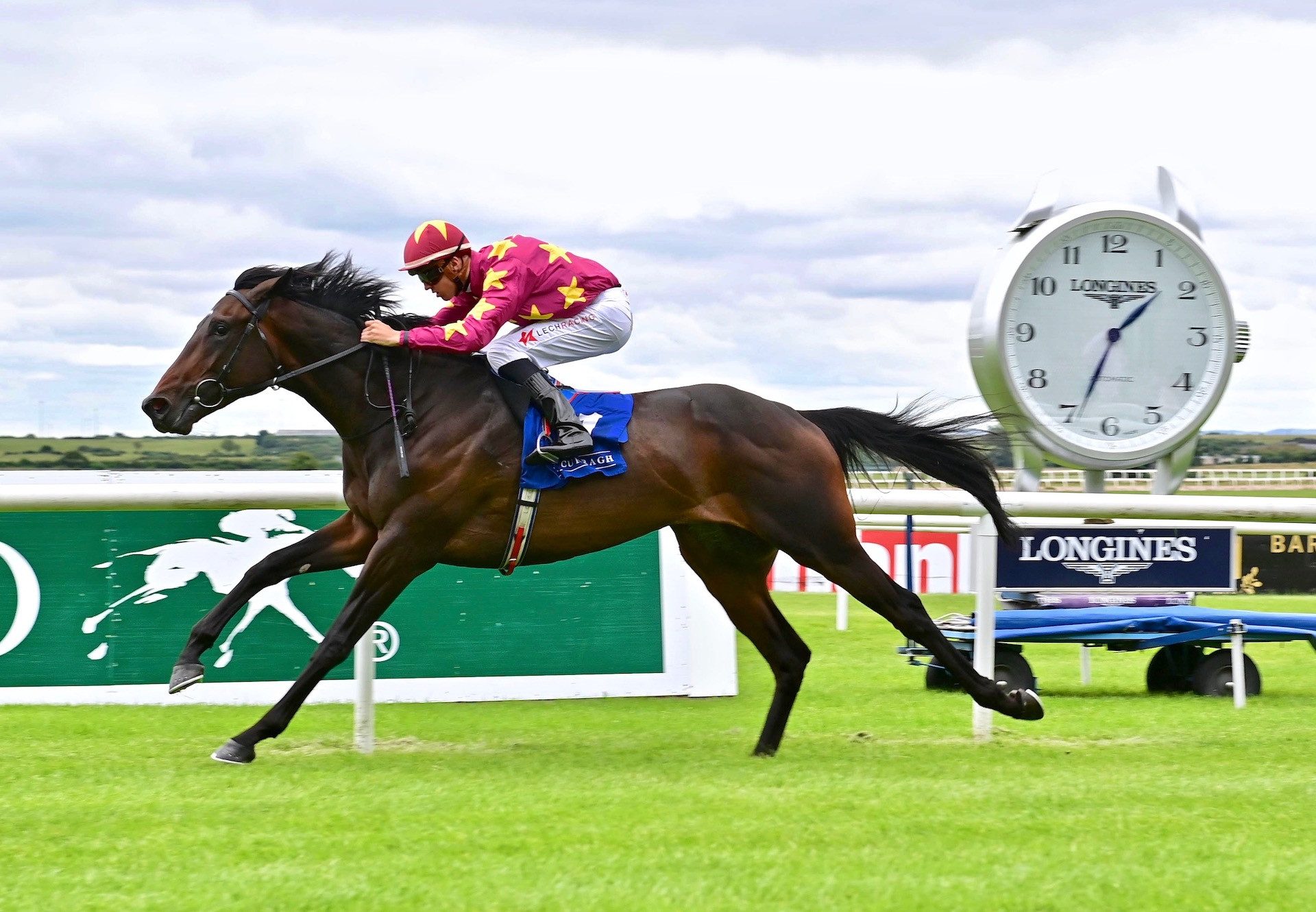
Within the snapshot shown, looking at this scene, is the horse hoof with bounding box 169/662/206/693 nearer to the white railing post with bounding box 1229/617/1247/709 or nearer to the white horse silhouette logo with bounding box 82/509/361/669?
the white horse silhouette logo with bounding box 82/509/361/669

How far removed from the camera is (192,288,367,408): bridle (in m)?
5.45

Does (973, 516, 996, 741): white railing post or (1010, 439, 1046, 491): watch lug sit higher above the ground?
(1010, 439, 1046, 491): watch lug

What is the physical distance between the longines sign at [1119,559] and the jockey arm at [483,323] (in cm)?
237

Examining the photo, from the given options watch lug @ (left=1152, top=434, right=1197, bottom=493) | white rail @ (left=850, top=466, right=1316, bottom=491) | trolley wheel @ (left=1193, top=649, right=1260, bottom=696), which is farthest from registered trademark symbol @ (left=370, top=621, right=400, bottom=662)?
white rail @ (left=850, top=466, right=1316, bottom=491)

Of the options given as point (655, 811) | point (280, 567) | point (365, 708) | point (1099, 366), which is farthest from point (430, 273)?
point (1099, 366)

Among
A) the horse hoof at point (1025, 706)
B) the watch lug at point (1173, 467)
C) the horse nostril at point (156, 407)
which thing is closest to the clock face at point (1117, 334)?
the watch lug at point (1173, 467)

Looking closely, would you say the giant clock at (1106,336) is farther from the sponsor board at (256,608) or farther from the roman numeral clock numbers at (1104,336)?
the sponsor board at (256,608)

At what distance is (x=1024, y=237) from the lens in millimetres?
6816

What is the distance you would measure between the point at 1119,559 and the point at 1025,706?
4.07ft

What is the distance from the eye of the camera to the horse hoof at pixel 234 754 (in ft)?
16.5

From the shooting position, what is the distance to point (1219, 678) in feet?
24.8

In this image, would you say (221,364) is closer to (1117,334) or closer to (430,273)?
(430,273)

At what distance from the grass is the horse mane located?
5.46 ft

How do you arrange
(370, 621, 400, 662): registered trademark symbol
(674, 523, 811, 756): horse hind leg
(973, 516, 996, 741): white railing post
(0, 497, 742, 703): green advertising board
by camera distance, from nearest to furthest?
(674, 523, 811, 756): horse hind leg < (973, 516, 996, 741): white railing post < (0, 497, 742, 703): green advertising board < (370, 621, 400, 662): registered trademark symbol
